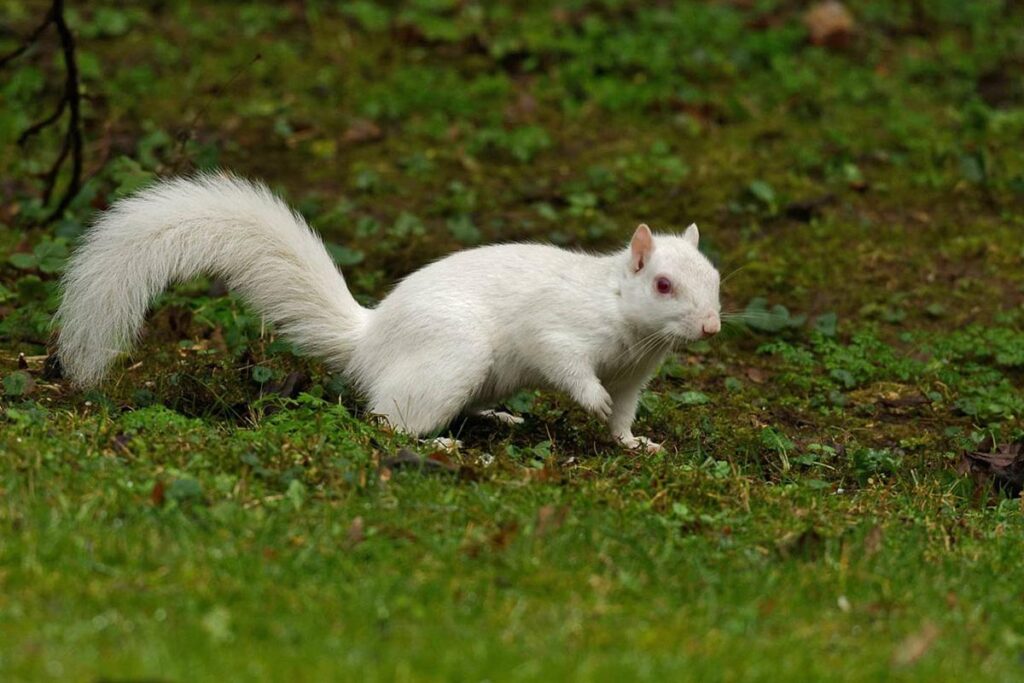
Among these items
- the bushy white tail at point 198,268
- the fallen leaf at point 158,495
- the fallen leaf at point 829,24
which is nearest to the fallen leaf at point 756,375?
the bushy white tail at point 198,268

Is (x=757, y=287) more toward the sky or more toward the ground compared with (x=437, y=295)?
more toward the ground

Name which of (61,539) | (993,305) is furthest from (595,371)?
(993,305)

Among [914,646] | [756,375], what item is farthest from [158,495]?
[756,375]

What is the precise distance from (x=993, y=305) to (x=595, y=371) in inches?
114

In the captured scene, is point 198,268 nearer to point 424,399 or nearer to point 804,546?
point 424,399

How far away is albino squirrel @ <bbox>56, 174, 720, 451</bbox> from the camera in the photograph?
17.1 feet

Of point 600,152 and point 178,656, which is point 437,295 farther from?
point 600,152

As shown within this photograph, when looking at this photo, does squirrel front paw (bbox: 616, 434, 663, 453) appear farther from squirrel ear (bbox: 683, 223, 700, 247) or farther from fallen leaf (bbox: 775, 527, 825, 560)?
fallen leaf (bbox: 775, 527, 825, 560)

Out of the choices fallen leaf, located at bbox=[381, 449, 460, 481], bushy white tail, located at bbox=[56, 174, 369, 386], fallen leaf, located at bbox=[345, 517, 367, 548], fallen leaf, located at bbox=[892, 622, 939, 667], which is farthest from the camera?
bushy white tail, located at bbox=[56, 174, 369, 386]

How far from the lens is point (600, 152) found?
902cm

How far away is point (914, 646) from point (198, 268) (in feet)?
9.80

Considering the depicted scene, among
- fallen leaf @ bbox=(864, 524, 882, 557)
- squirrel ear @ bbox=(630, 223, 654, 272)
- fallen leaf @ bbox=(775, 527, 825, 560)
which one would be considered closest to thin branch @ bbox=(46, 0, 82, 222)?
squirrel ear @ bbox=(630, 223, 654, 272)

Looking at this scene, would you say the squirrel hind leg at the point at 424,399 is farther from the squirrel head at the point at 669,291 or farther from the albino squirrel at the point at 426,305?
the squirrel head at the point at 669,291

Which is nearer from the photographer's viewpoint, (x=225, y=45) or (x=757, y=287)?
(x=757, y=287)
